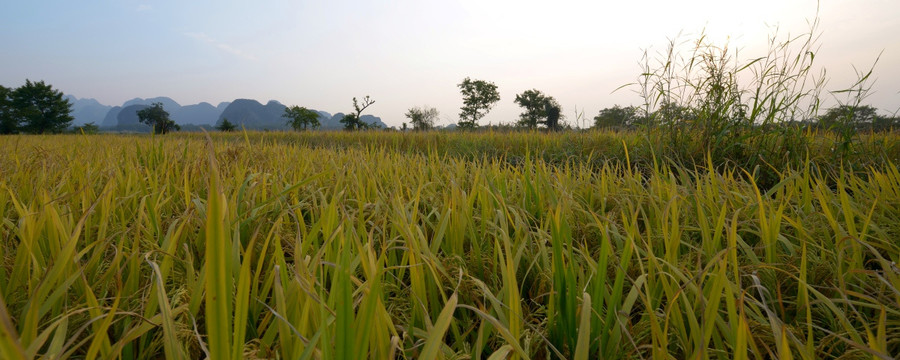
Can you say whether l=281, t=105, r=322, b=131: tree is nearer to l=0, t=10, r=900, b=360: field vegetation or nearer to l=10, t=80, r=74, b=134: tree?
l=10, t=80, r=74, b=134: tree

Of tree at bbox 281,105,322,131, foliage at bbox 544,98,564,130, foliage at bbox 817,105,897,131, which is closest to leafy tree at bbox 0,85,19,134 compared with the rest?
tree at bbox 281,105,322,131

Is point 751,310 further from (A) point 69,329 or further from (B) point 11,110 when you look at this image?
(B) point 11,110

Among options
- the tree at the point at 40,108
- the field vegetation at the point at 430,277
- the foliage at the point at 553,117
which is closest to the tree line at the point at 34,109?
the tree at the point at 40,108

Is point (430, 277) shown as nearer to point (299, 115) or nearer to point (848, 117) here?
point (848, 117)

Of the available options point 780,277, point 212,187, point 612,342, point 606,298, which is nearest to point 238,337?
point 212,187

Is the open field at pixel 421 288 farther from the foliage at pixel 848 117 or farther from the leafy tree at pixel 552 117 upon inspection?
the leafy tree at pixel 552 117

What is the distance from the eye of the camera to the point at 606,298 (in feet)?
2.99

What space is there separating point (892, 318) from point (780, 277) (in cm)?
20

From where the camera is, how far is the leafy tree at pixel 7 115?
3278 cm

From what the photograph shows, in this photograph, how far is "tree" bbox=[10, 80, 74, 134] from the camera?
3578cm

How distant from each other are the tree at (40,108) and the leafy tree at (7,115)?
230 mm

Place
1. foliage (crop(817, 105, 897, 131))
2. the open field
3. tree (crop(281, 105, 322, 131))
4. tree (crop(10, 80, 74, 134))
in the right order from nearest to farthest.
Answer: the open field < foliage (crop(817, 105, 897, 131)) < tree (crop(10, 80, 74, 134)) < tree (crop(281, 105, 322, 131))

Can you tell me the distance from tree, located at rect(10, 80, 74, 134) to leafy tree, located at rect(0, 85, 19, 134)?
230mm

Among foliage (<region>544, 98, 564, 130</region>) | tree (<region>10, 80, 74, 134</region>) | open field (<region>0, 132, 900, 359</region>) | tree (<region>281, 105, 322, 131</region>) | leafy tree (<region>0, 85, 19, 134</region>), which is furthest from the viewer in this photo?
tree (<region>281, 105, 322, 131</region>)
